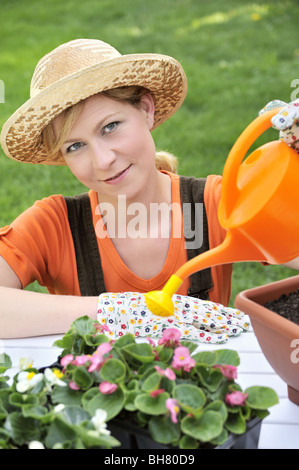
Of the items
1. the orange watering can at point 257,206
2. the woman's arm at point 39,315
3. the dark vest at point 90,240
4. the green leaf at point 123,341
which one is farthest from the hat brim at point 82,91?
the green leaf at point 123,341

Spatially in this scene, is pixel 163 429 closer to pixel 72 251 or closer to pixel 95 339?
pixel 95 339

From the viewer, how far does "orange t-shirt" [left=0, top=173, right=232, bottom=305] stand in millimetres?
1484

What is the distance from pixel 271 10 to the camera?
5516 mm

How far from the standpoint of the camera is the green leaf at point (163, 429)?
66 cm

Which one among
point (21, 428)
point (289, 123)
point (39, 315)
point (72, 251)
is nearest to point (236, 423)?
point (21, 428)

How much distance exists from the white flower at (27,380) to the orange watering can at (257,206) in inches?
7.3

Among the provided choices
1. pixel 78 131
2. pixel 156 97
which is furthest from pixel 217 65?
pixel 78 131

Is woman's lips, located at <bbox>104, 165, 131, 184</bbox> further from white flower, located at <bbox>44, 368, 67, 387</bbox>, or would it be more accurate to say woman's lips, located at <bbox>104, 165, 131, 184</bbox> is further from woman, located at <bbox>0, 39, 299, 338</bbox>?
white flower, located at <bbox>44, 368, 67, 387</bbox>

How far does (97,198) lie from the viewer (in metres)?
1.58

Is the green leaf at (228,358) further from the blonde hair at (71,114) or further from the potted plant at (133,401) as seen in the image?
the blonde hair at (71,114)

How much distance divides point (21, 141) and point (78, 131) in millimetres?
200

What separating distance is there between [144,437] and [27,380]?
16cm

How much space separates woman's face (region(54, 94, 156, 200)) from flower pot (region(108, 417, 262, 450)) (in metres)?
0.67
